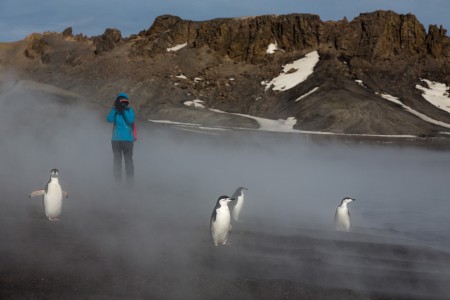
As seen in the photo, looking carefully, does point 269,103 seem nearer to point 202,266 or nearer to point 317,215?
point 317,215

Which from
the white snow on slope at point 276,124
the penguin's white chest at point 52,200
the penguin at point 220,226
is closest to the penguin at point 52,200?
the penguin's white chest at point 52,200

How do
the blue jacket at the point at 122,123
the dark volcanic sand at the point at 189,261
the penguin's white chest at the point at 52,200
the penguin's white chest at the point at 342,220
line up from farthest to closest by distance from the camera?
the blue jacket at the point at 122,123
the penguin's white chest at the point at 342,220
the penguin's white chest at the point at 52,200
the dark volcanic sand at the point at 189,261

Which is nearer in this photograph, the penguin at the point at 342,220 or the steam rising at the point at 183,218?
the steam rising at the point at 183,218

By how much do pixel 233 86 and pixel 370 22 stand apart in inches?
1022

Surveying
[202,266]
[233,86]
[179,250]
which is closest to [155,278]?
[202,266]

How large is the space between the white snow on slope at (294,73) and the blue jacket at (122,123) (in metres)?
88.3

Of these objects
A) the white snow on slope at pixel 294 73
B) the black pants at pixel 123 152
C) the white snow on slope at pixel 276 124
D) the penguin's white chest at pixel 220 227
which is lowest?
the white snow on slope at pixel 276 124

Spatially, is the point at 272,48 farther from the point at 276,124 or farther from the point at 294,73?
the point at 276,124

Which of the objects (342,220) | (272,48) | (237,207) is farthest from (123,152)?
(272,48)

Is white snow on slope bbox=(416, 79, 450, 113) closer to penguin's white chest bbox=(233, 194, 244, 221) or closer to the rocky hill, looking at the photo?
the rocky hill

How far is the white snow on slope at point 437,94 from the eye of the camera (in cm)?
9825

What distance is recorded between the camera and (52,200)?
12.6 metres

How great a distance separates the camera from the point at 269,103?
10012cm

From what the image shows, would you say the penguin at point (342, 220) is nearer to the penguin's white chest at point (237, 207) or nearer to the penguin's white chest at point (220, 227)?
the penguin's white chest at point (237, 207)
